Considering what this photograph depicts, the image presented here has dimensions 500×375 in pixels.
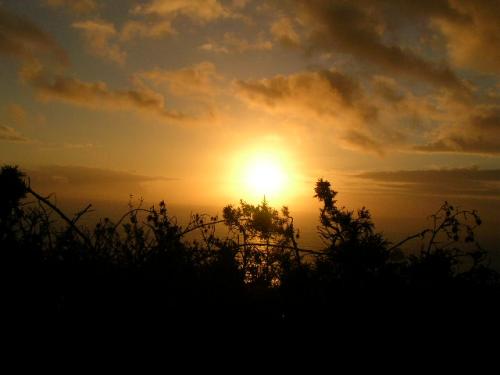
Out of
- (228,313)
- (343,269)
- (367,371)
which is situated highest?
(343,269)

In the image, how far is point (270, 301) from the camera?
324 centimetres

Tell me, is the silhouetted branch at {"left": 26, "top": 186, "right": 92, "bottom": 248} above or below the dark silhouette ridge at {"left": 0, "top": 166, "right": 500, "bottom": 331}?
above

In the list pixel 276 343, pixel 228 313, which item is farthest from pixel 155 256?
pixel 276 343

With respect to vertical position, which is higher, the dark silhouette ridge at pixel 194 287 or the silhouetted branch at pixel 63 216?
the silhouetted branch at pixel 63 216

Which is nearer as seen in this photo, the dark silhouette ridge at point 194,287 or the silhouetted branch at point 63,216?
the dark silhouette ridge at point 194,287

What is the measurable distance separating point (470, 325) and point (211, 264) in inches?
93.5

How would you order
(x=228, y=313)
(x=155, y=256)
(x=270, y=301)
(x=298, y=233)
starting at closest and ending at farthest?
(x=228, y=313)
(x=270, y=301)
(x=155, y=256)
(x=298, y=233)

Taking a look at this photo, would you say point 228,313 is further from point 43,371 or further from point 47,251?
point 47,251

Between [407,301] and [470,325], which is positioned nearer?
[470,325]

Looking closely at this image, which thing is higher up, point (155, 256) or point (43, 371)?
point (155, 256)

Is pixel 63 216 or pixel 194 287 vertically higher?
pixel 63 216

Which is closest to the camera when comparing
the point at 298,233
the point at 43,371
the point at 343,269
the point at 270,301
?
the point at 43,371

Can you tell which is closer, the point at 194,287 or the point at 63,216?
the point at 194,287

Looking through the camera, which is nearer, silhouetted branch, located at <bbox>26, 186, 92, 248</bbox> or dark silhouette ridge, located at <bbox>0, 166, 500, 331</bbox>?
dark silhouette ridge, located at <bbox>0, 166, 500, 331</bbox>
